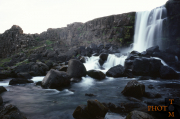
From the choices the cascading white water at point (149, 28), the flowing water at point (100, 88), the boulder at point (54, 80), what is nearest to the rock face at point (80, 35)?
the cascading white water at point (149, 28)

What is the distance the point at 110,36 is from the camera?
3953cm

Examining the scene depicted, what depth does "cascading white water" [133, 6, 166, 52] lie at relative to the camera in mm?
24688

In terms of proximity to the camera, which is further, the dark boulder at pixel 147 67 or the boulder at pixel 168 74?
the dark boulder at pixel 147 67

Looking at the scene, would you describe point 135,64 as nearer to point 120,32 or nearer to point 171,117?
point 171,117

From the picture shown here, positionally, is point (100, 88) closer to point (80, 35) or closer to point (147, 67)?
point (147, 67)

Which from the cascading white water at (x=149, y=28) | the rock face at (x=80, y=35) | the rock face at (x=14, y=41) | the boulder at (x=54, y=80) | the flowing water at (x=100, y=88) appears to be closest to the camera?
the flowing water at (x=100, y=88)

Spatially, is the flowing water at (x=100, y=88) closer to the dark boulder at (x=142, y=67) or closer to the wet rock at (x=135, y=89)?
the wet rock at (x=135, y=89)

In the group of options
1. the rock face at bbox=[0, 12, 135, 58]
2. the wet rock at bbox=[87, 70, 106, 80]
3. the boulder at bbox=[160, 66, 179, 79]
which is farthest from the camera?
the rock face at bbox=[0, 12, 135, 58]

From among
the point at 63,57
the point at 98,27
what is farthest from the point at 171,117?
the point at 98,27

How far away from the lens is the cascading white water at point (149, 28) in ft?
81.0

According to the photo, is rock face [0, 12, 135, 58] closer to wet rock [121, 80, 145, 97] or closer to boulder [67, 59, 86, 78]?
boulder [67, 59, 86, 78]

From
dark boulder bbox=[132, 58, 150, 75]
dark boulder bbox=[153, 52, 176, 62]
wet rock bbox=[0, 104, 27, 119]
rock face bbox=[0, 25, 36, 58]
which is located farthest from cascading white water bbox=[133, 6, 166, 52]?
rock face bbox=[0, 25, 36, 58]

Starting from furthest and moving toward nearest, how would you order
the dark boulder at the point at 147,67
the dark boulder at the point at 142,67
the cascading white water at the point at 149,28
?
the cascading white water at the point at 149,28 < the dark boulder at the point at 142,67 < the dark boulder at the point at 147,67

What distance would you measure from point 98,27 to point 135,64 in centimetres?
3376
